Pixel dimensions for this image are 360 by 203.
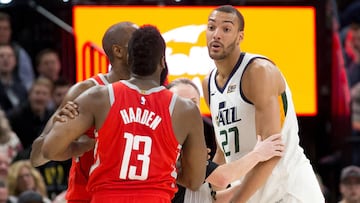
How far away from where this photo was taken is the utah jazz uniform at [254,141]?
6.62 meters

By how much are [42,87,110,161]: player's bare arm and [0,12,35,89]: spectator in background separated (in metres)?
6.21

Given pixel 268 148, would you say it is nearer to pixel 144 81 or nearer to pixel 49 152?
pixel 144 81

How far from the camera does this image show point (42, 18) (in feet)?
40.5

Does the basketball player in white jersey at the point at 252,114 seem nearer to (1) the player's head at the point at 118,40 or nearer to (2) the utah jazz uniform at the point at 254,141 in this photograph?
(2) the utah jazz uniform at the point at 254,141

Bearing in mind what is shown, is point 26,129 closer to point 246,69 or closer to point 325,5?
point 325,5

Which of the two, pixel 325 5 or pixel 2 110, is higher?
pixel 325 5

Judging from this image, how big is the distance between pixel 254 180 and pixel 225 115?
49cm

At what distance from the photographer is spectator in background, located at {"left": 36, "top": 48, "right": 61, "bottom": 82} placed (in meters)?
12.0

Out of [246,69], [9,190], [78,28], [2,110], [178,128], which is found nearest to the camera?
[178,128]

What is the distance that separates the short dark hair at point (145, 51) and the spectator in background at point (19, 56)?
6.18 m

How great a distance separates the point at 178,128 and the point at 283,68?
7.02 m

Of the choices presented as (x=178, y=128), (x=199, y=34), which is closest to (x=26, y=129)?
(x=199, y=34)

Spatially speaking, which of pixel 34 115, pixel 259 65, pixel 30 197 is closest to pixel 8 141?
pixel 34 115

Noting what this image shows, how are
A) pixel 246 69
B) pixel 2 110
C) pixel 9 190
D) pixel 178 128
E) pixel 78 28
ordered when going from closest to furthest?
pixel 178 128
pixel 246 69
pixel 9 190
pixel 2 110
pixel 78 28
